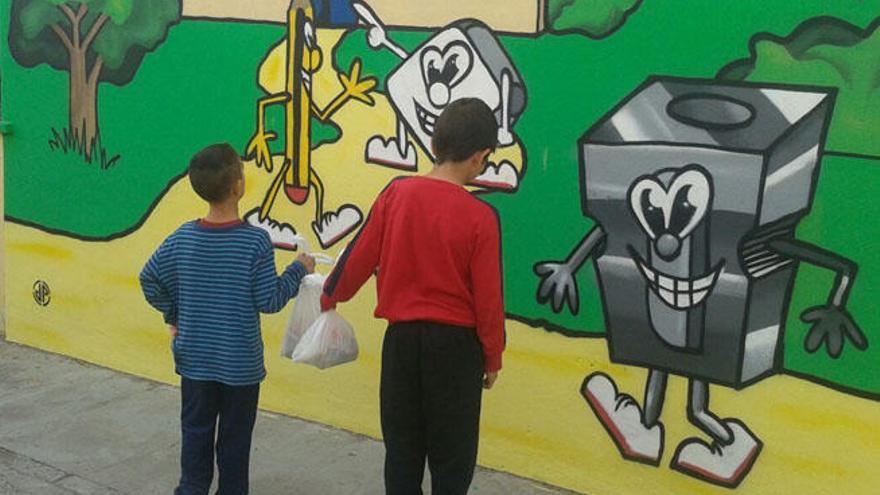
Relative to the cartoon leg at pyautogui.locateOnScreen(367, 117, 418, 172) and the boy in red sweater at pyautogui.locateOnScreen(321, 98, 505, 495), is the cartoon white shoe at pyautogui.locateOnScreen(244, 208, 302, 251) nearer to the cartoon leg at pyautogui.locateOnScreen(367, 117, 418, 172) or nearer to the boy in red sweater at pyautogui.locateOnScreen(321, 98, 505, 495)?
the cartoon leg at pyautogui.locateOnScreen(367, 117, 418, 172)

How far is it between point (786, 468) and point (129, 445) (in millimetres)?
3099

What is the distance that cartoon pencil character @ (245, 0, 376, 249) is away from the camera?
5.20 m

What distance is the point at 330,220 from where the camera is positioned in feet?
17.4

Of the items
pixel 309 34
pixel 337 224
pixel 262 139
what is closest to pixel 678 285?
pixel 337 224

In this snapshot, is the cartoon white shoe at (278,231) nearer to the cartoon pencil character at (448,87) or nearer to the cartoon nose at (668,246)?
the cartoon pencil character at (448,87)

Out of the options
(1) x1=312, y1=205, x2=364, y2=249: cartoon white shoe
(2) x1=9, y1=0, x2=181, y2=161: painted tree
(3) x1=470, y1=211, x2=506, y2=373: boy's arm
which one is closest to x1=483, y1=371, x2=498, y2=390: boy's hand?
(3) x1=470, y1=211, x2=506, y2=373: boy's arm

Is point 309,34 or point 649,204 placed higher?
point 309,34

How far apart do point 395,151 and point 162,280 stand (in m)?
1.45

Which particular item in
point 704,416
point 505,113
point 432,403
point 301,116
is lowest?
point 704,416

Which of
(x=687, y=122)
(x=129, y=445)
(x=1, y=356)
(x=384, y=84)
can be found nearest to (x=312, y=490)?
(x=129, y=445)

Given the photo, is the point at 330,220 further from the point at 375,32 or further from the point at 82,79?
the point at 82,79

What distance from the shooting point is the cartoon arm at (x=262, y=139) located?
5.50 m

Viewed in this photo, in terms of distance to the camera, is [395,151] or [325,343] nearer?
[325,343]

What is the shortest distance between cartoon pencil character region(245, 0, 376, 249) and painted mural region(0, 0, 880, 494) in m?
0.01
